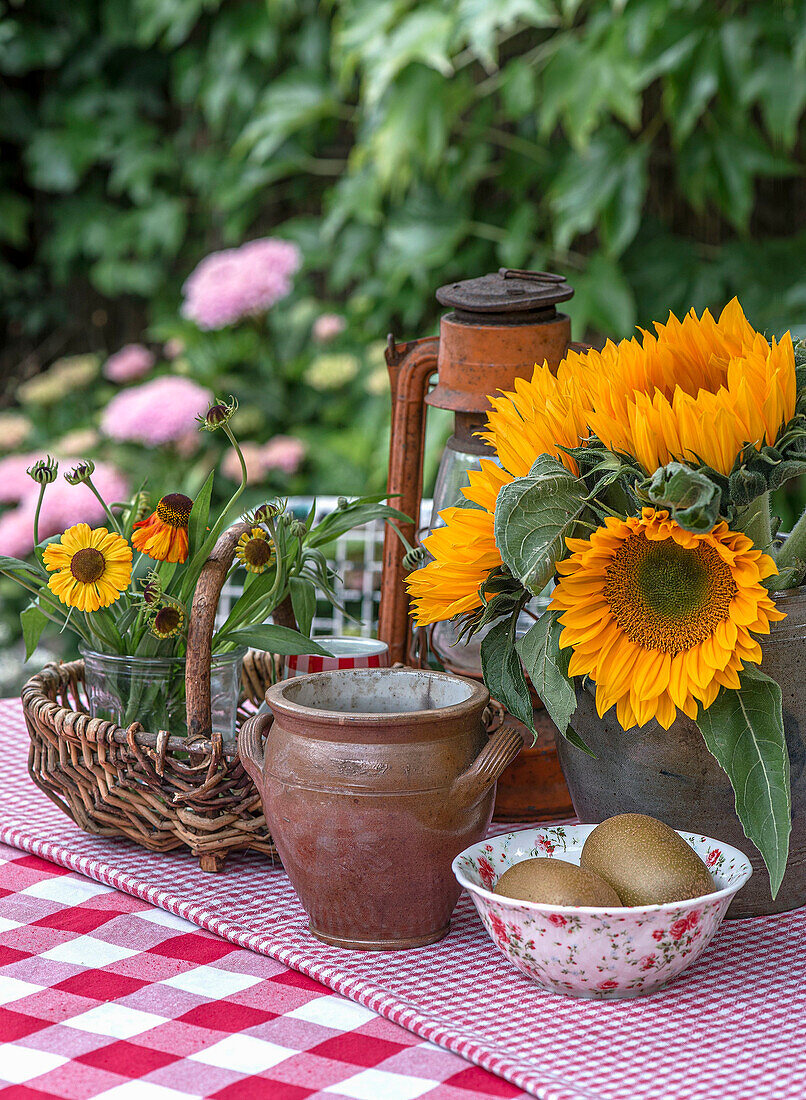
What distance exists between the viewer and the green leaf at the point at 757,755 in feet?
1.97

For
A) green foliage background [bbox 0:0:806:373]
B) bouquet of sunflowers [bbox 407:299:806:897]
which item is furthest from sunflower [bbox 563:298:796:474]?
green foliage background [bbox 0:0:806:373]

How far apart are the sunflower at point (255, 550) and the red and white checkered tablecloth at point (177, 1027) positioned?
22 cm

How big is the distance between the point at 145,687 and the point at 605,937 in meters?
0.35

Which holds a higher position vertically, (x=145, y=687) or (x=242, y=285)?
(x=242, y=285)

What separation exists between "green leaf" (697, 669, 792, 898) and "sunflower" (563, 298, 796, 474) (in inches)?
4.5

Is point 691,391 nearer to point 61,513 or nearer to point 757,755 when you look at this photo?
point 757,755

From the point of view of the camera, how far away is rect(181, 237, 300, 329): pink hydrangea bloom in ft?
7.58

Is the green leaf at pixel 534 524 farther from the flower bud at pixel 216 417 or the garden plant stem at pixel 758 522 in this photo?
the flower bud at pixel 216 417

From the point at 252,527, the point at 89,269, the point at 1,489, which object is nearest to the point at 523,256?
the point at 1,489

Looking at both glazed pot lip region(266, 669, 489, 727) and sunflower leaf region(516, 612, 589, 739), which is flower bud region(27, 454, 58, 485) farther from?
sunflower leaf region(516, 612, 589, 739)

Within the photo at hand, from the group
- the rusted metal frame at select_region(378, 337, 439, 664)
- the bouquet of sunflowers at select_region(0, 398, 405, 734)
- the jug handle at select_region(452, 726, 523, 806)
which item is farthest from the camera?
the rusted metal frame at select_region(378, 337, 439, 664)

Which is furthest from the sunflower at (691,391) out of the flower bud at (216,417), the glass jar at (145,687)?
the glass jar at (145,687)

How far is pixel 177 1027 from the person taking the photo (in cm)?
60

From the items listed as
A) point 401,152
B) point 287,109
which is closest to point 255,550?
point 401,152
